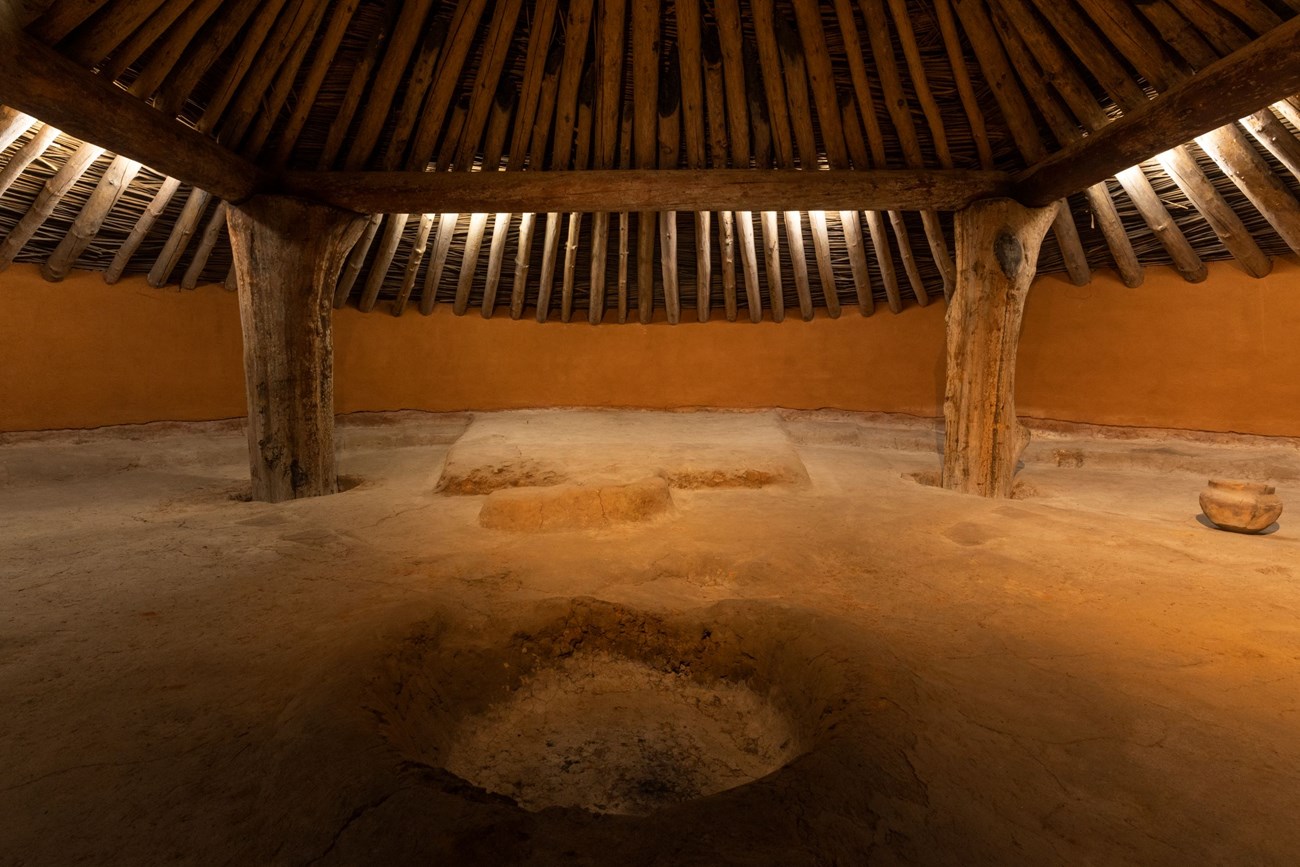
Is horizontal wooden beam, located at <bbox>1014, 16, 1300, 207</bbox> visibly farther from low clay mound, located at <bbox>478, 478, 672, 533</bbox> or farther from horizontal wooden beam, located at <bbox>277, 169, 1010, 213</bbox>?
low clay mound, located at <bbox>478, 478, 672, 533</bbox>

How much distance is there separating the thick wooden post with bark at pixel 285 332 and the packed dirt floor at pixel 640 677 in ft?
1.19

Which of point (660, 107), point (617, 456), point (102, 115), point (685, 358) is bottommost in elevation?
point (617, 456)

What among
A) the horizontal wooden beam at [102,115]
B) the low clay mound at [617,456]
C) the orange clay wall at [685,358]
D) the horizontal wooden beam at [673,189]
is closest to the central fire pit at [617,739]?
the low clay mound at [617,456]

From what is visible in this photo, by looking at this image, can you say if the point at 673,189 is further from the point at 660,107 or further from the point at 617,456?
the point at 617,456

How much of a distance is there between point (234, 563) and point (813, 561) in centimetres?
327

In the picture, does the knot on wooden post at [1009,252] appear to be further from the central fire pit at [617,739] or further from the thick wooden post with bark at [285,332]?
the thick wooden post with bark at [285,332]

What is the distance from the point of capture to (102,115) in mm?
3707

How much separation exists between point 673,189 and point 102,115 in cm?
368

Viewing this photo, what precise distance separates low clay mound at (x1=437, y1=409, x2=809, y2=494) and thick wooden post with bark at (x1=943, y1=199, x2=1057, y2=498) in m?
1.44

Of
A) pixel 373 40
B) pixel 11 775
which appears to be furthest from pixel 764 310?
pixel 11 775

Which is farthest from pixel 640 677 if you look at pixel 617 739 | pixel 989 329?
pixel 989 329

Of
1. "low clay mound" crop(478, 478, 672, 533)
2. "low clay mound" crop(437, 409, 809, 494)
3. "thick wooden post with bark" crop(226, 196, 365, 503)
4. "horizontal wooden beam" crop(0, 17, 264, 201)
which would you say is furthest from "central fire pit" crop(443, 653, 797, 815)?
"horizontal wooden beam" crop(0, 17, 264, 201)

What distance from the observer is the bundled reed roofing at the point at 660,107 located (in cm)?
420

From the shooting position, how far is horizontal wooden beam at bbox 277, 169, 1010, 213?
545 cm
